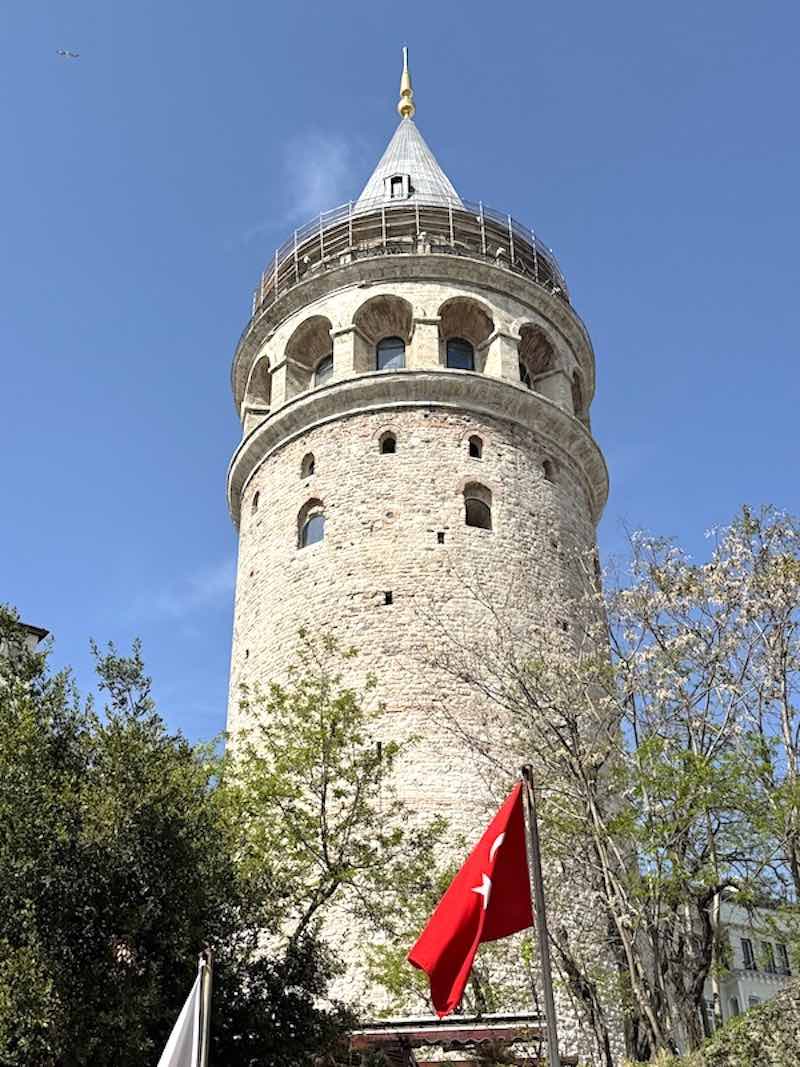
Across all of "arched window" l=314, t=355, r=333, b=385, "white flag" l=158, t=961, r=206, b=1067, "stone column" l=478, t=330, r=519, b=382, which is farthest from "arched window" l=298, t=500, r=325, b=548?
"white flag" l=158, t=961, r=206, b=1067

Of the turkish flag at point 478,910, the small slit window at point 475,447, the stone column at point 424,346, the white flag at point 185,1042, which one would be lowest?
the white flag at point 185,1042

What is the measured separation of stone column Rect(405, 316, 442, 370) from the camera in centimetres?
2361

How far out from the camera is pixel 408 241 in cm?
2570

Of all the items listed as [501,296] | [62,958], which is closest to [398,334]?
[501,296]

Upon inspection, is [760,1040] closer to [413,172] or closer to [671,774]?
[671,774]

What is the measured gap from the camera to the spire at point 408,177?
29.0m

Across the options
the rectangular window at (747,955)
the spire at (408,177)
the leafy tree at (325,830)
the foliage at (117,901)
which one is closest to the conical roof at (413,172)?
the spire at (408,177)

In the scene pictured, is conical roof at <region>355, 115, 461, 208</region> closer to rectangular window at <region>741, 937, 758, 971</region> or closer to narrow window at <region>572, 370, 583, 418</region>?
narrow window at <region>572, 370, 583, 418</region>

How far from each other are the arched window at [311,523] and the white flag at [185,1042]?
13491 mm

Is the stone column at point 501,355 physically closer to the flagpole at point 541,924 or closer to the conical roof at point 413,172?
the conical roof at point 413,172

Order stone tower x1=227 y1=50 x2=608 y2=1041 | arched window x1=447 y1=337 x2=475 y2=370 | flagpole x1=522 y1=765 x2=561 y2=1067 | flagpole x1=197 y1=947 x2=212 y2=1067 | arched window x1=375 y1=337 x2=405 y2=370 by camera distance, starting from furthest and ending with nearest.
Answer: arched window x1=447 y1=337 x2=475 y2=370 < arched window x1=375 y1=337 x2=405 y2=370 < stone tower x1=227 y1=50 x2=608 y2=1041 < flagpole x1=197 y1=947 x2=212 y2=1067 < flagpole x1=522 y1=765 x2=561 y2=1067

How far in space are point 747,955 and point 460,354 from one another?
22.9 metres

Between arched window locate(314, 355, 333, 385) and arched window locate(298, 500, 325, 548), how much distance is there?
365cm

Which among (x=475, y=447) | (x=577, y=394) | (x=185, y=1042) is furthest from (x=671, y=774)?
(x=577, y=394)
